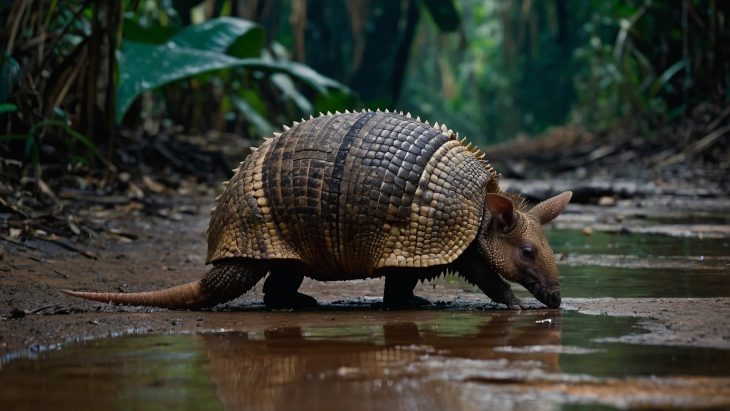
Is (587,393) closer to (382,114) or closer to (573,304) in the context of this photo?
(573,304)

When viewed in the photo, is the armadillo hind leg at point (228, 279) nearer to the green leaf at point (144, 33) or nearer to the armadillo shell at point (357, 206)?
the armadillo shell at point (357, 206)

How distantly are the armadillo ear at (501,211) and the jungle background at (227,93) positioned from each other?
106 inches

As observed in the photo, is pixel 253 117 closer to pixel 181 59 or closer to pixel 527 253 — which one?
pixel 181 59

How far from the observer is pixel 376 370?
310cm

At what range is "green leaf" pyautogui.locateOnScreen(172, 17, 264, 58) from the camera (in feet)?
36.3

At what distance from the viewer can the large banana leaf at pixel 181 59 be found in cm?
927

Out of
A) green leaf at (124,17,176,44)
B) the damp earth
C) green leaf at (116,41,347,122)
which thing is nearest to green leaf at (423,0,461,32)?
green leaf at (124,17,176,44)

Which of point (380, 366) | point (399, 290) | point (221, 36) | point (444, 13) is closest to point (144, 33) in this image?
point (221, 36)

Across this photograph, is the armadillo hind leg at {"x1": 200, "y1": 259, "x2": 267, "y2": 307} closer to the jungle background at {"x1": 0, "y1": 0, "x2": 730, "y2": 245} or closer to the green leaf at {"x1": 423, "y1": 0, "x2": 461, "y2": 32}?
the jungle background at {"x1": 0, "y1": 0, "x2": 730, "y2": 245}

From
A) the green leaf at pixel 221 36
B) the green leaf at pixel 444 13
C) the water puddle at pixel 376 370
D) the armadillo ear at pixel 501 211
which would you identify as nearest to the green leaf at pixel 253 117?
the green leaf at pixel 221 36

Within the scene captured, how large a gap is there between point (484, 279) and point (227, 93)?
8561 millimetres

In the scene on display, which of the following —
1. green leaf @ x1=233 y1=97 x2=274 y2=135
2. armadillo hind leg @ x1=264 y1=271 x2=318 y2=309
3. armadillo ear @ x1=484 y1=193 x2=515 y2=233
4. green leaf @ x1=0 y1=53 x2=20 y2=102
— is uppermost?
green leaf @ x1=233 y1=97 x2=274 y2=135

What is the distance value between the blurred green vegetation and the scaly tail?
235 centimetres

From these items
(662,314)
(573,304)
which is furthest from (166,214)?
(662,314)
